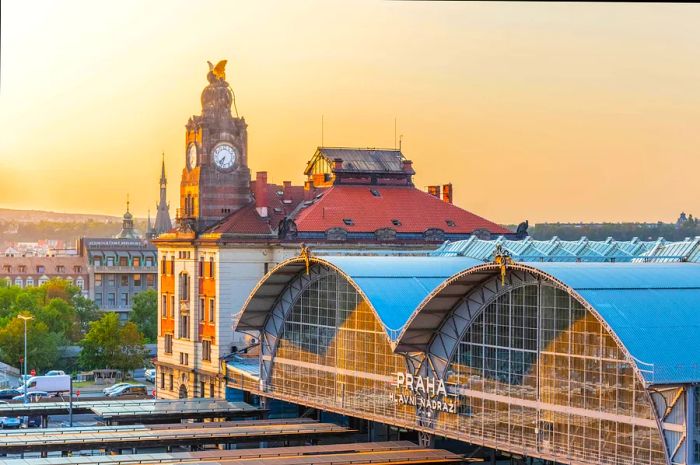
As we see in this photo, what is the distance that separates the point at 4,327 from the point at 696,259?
7956 centimetres

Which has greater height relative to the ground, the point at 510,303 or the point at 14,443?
the point at 510,303

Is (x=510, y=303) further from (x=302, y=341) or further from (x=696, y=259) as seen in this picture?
(x=302, y=341)

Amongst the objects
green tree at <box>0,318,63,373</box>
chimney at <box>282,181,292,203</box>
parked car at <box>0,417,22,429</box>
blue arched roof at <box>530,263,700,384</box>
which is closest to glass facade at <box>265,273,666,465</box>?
blue arched roof at <box>530,263,700,384</box>

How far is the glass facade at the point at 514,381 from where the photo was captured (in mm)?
42562

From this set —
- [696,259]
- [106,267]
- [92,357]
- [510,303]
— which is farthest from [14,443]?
[106,267]

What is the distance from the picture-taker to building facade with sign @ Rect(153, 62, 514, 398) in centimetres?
8531

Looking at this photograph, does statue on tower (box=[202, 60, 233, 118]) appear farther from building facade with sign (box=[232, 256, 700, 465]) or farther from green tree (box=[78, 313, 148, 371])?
green tree (box=[78, 313, 148, 371])

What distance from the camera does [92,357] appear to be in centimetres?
11500

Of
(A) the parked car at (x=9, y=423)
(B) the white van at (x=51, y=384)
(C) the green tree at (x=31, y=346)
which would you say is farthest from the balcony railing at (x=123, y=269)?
(A) the parked car at (x=9, y=423)

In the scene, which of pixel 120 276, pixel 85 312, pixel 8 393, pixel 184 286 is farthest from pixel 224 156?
pixel 120 276

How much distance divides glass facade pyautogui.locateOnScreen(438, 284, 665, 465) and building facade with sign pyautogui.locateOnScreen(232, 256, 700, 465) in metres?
0.05

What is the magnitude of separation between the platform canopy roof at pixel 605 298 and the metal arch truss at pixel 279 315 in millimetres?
2545

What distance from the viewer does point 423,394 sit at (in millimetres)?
55031

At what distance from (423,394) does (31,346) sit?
7052 centimetres
